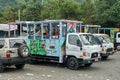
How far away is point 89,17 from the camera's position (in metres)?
36.5

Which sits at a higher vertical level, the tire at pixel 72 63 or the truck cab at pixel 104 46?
the truck cab at pixel 104 46

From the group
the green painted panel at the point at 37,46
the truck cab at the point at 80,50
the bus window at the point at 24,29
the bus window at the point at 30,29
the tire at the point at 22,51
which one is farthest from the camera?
the bus window at the point at 24,29

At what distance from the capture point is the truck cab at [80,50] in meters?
14.9

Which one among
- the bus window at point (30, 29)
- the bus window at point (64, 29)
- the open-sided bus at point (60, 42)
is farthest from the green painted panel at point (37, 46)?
the bus window at point (64, 29)

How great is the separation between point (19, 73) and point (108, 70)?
4689 millimetres

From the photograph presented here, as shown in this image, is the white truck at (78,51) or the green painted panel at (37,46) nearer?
the white truck at (78,51)

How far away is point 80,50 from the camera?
15.0 metres

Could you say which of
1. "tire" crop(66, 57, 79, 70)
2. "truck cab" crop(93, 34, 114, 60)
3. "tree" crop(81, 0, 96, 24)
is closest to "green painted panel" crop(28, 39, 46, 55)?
"tire" crop(66, 57, 79, 70)

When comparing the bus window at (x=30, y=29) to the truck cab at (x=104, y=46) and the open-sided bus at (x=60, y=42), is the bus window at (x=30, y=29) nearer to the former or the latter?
the open-sided bus at (x=60, y=42)

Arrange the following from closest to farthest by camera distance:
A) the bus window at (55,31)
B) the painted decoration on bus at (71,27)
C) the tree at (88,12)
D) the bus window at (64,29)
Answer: the bus window at (64,29) → the bus window at (55,31) → the painted decoration on bus at (71,27) → the tree at (88,12)

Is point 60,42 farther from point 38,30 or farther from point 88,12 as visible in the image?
point 88,12

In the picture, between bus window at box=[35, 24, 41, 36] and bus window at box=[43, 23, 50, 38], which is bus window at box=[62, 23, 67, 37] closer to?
bus window at box=[43, 23, 50, 38]

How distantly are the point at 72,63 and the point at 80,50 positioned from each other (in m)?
0.90

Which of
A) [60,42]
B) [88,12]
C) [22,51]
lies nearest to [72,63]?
[60,42]
